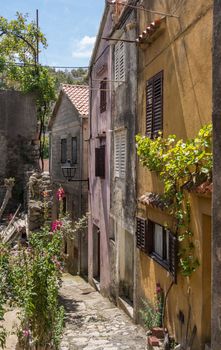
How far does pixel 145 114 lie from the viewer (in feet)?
30.6

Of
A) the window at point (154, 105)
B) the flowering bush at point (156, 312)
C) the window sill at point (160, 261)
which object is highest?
the window at point (154, 105)

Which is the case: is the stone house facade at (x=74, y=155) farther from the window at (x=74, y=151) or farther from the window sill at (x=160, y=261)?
the window sill at (x=160, y=261)

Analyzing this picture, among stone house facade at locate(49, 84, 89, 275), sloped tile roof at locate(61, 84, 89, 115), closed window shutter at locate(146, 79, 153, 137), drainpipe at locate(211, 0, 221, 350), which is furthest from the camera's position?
sloped tile roof at locate(61, 84, 89, 115)

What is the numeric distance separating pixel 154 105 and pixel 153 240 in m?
2.84

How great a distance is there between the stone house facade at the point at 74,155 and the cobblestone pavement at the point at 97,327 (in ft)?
15.3

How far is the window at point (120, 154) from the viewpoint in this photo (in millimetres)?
11330

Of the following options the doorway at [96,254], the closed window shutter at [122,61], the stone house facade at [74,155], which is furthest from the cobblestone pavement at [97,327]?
the closed window shutter at [122,61]

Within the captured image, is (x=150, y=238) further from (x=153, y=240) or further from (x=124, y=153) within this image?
(x=124, y=153)

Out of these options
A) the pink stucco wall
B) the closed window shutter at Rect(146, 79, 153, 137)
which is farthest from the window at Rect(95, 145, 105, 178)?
the closed window shutter at Rect(146, 79, 153, 137)

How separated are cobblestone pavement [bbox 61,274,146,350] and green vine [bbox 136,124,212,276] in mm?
2696

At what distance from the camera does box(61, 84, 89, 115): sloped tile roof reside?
1869 centimetres

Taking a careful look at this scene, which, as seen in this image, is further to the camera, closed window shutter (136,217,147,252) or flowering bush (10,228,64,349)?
closed window shutter (136,217,147,252)

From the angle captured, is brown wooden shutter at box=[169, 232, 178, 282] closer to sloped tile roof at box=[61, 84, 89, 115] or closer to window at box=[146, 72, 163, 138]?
window at box=[146, 72, 163, 138]

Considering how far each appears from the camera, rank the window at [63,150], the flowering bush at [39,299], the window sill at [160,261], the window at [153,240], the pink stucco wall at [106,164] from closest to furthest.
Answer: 1. the flowering bush at [39,299]
2. the window sill at [160,261]
3. the window at [153,240]
4. the pink stucco wall at [106,164]
5. the window at [63,150]
